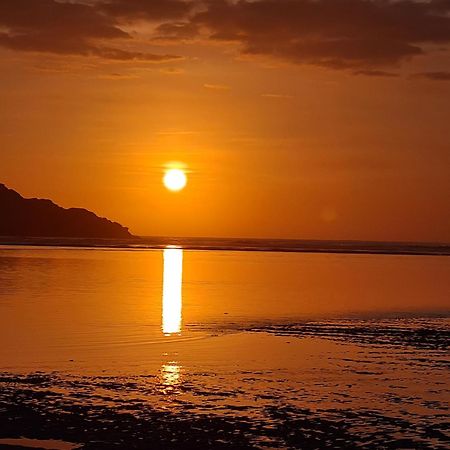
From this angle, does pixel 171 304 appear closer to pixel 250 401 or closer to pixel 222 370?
pixel 222 370

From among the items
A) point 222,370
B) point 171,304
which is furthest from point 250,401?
point 171,304

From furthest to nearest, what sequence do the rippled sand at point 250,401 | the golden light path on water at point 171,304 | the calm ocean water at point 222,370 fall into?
the golden light path on water at point 171,304
the calm ocean water at point 222,370
the rippled sand at point 250,401

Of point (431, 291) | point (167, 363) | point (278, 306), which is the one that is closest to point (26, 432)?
point (167, 363)

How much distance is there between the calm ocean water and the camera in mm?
17422

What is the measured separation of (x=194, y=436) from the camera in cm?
1692

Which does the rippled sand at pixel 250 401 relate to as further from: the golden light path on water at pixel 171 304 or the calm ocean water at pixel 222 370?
the golden light path on water at pixel 171 304

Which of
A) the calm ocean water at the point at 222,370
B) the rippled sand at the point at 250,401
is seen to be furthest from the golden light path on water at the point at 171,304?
the rippled sand at the point at 250,401

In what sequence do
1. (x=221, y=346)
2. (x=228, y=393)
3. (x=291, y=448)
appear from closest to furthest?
(x=291, y=448) < (x=228, y=393) < (x=221, y=346)

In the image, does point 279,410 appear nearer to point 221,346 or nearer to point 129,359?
point 129,359

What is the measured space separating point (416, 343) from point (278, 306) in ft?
48.7

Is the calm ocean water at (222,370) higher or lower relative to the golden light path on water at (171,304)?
lower

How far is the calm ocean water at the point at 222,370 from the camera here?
57.2 feet

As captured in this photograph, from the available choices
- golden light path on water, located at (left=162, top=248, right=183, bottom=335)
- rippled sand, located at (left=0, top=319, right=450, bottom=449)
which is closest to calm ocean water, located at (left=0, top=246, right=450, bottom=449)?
rippled sand, located at (left=0, top=319, right=450, bottom=449)

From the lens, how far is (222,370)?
24844mm
